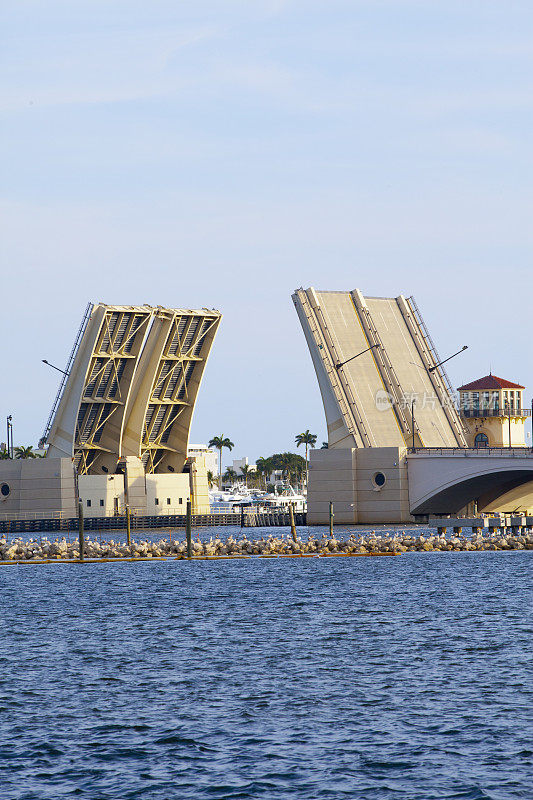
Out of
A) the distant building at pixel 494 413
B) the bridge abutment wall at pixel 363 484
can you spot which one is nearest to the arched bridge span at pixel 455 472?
the bridge abutment wall at pixel 363 484

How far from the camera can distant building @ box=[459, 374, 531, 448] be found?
97625 mm

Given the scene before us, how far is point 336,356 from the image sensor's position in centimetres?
8069

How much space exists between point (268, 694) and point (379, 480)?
58794 mm

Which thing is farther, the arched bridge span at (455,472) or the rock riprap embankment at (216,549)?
the arched bridge span at (455,472)

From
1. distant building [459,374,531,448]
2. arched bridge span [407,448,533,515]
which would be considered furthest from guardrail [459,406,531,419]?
arched bridge span [407,448,533,515]

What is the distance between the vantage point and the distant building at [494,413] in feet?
320

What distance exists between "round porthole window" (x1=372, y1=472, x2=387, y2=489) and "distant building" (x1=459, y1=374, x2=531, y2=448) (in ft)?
50.2

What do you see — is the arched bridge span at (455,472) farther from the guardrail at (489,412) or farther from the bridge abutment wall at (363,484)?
the guardrail at (489,412)

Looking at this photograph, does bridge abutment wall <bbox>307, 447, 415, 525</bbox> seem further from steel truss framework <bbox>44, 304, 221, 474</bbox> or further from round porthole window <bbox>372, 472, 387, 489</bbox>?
steel truss framework <bbox>44, 304, 221, 474</bbox>

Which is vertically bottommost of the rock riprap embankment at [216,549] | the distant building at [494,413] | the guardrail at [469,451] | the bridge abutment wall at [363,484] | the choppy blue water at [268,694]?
the choppy blue water at [268,694]

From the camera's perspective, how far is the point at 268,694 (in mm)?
25391

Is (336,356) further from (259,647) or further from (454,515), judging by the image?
(259,647)

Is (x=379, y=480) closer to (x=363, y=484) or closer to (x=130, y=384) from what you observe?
(x=363, y=484)

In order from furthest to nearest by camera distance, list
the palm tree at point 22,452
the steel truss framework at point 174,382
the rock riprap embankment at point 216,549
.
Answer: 1. the palm tree at point 22,452
2. the steel truss framework at point 174,382
3. the rock riprap embankment at point 216,549
